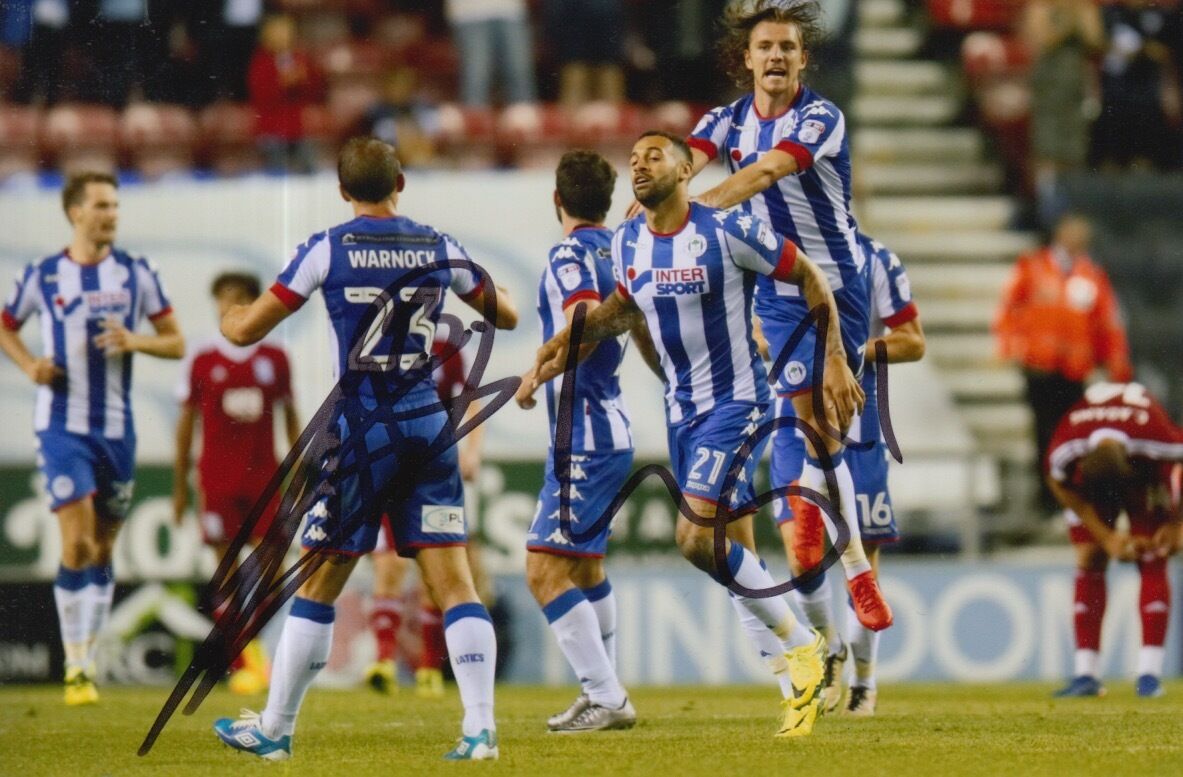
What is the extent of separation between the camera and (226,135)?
47.9ft

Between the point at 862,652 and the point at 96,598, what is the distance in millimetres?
3881

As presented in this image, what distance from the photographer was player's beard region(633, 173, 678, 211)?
24.0ft

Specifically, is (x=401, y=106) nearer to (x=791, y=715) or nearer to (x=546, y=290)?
(x=546, y=290)

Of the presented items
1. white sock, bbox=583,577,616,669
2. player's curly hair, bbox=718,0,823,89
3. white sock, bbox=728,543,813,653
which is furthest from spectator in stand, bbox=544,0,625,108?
white sock, bbox=728,543,813,653

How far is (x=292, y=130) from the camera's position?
46.6 ft

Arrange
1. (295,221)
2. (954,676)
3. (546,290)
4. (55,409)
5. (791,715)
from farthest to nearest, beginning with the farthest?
(295,221)
(954,676)
(55,409)
(546,290)
(791,715)

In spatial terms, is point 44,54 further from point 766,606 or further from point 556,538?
point 766,606

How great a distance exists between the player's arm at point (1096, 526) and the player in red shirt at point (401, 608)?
9.87 feet

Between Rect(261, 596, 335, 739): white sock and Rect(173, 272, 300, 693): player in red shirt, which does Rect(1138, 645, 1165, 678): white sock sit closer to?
Rect(173, 272, 300, 693): player in red shirt

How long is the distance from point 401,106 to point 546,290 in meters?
6.42

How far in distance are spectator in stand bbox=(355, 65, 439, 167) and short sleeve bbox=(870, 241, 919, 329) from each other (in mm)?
5466

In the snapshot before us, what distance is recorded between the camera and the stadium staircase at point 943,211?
46.0 feet

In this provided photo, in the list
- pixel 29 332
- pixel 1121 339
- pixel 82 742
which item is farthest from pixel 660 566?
pixel 82 742

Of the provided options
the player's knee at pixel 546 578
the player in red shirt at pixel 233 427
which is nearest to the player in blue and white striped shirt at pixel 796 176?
the player's knee at pixel 546 578
